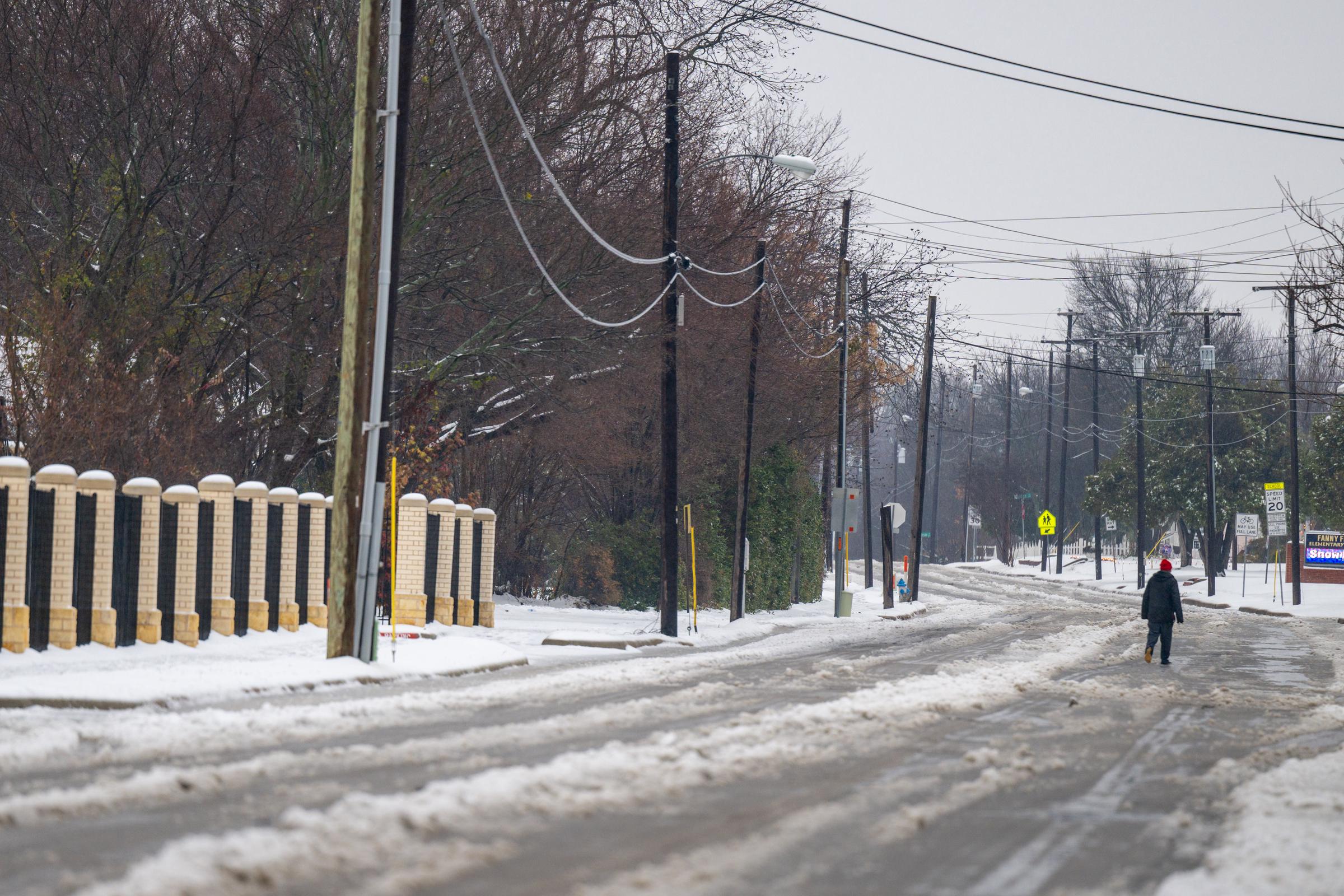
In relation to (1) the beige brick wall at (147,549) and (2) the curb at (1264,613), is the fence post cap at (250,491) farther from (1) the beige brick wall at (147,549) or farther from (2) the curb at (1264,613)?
(2) the curb at (1264,613)

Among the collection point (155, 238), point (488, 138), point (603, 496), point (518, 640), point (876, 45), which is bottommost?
point (518, 640)

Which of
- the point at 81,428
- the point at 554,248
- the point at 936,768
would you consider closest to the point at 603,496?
the point at 554,248

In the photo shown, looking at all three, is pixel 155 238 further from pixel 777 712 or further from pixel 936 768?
pixel 936 768

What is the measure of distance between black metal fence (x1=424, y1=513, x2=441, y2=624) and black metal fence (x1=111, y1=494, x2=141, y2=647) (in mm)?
7051

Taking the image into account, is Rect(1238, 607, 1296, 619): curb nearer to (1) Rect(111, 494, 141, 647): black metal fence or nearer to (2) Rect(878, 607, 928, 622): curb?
(2) Rect(878, 607, 928, 622): curb

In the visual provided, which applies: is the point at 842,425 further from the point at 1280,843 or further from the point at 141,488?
the point at 1280,843

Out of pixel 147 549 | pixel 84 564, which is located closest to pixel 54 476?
pixel 84 564

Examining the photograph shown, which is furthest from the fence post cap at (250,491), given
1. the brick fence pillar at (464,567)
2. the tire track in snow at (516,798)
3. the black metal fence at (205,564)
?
the tire track in snow at (516,798)

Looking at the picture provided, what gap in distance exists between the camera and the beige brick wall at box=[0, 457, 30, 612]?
15984 mm

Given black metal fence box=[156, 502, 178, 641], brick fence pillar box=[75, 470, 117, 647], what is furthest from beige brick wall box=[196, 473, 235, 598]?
brick fence pillar box=[75, 470, 117, 647]

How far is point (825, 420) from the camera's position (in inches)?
1671

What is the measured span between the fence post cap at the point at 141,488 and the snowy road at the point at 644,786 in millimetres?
4187

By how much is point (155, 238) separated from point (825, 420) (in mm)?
21857

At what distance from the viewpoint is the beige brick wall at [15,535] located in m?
16.0
